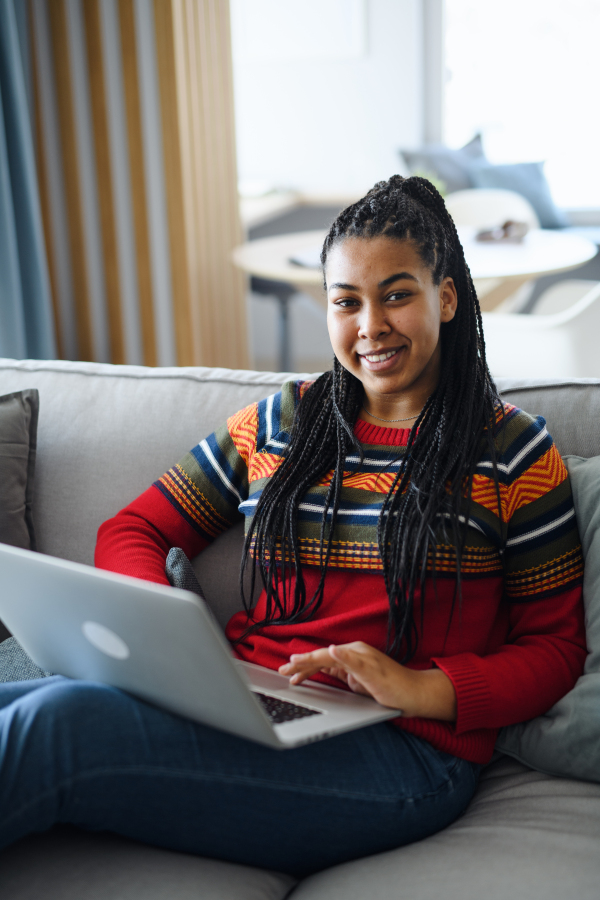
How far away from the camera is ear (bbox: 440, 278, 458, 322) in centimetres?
112

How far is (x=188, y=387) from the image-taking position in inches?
56.7

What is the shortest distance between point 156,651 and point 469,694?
386mm

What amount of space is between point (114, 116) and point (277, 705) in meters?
2.24

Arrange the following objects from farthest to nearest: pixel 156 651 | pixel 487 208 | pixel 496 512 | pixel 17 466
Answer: pixel 487 208 < pixel 17 466 < pixel 496 512 < pixel 156 651

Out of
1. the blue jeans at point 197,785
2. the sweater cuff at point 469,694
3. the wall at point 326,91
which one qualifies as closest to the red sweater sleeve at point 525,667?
the sweater cuff at point 469,694

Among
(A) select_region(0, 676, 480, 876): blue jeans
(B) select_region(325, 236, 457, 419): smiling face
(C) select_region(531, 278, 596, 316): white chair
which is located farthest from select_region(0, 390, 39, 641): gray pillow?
(C) select_region(531, 278, 596, 316): white chair

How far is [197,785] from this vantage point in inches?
33.4

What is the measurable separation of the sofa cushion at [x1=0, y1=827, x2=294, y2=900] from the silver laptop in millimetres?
162

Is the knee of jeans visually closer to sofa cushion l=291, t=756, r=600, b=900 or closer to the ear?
sofa cushion l=291, t=756, r=600, b=900

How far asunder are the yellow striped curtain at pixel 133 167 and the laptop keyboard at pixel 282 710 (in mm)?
2045

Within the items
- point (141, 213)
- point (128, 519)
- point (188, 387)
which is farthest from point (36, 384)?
point (141, 213)

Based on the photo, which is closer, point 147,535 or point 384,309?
point 384,309

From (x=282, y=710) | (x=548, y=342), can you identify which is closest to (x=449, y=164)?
(x=548, y=342)

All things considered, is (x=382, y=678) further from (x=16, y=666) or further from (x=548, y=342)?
(x=548, y=342)
